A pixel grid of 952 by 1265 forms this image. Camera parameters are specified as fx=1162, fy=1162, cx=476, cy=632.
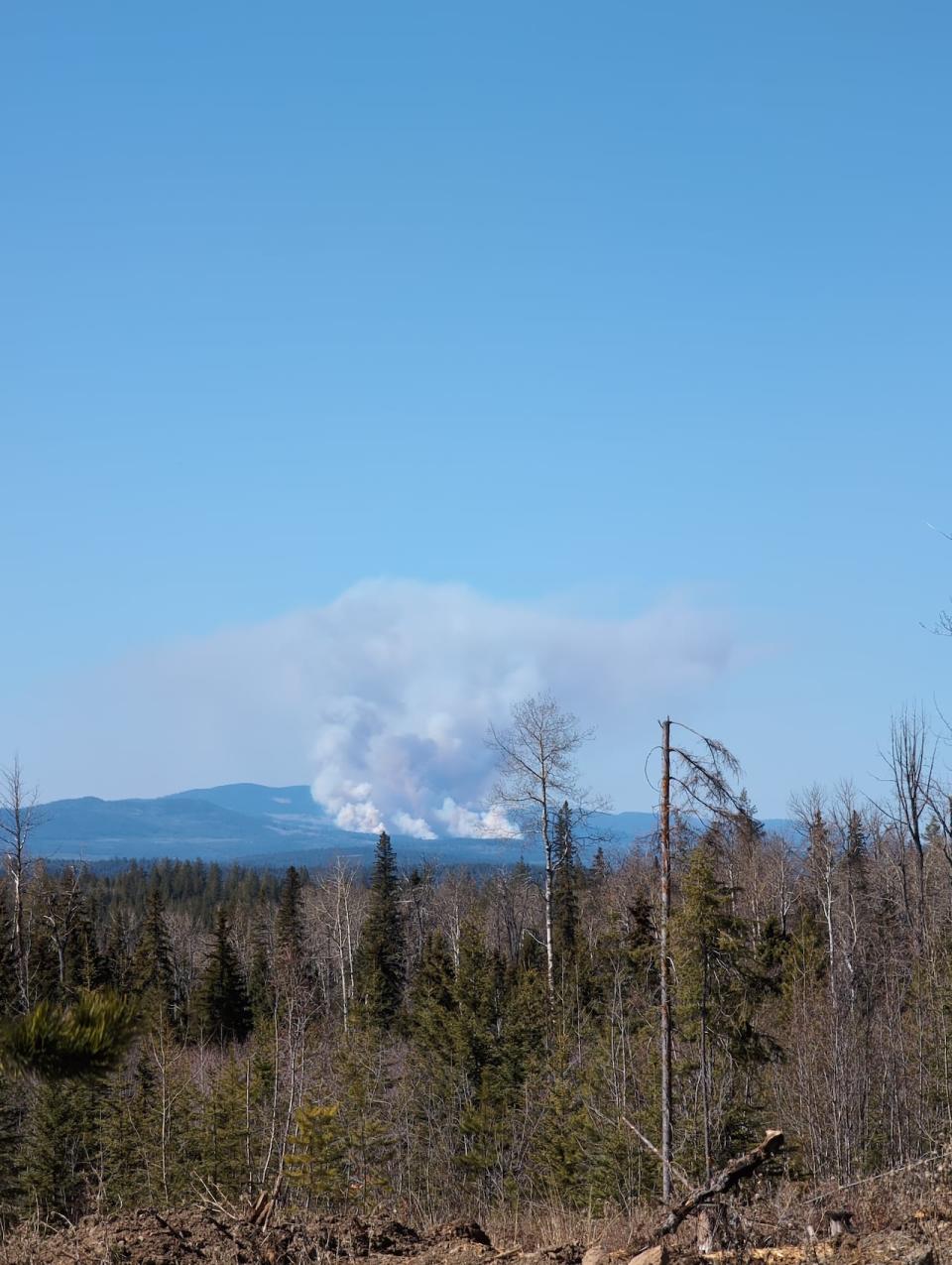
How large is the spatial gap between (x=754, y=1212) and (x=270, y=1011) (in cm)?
5792

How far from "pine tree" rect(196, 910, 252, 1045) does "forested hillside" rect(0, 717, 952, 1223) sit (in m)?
0.15

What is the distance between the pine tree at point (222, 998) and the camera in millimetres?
62531

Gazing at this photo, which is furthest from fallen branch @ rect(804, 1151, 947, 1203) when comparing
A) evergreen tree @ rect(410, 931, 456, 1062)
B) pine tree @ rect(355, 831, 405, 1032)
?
pine tree @ rect(355, 831, 405, 1032)

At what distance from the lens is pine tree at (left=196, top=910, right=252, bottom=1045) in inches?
2462

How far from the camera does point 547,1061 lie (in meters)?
34.6

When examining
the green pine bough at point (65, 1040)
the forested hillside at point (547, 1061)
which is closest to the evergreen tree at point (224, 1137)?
the forested hillside at point (547, 1061)

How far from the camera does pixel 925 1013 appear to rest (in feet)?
105

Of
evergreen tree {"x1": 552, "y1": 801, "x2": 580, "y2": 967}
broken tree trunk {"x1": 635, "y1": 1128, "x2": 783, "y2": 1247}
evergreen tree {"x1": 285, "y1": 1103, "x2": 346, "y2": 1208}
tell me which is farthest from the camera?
evergreen tree {"x1": 552, "y1": 801, "x2": 580, "y2": 967}

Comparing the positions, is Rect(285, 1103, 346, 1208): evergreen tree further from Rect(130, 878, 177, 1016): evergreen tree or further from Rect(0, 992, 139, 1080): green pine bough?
Rect(130, 878, 177, 1016): evergreen tree

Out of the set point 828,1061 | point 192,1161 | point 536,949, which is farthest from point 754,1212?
point 536,949

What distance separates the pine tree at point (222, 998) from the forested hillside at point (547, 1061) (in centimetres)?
15

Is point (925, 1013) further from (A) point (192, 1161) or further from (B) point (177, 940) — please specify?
(B) point (177, 940)

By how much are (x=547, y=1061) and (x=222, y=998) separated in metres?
33.8

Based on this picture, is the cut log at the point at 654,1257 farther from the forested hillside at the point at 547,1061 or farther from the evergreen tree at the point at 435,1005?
the evergreen tree at the point at 435,1005
